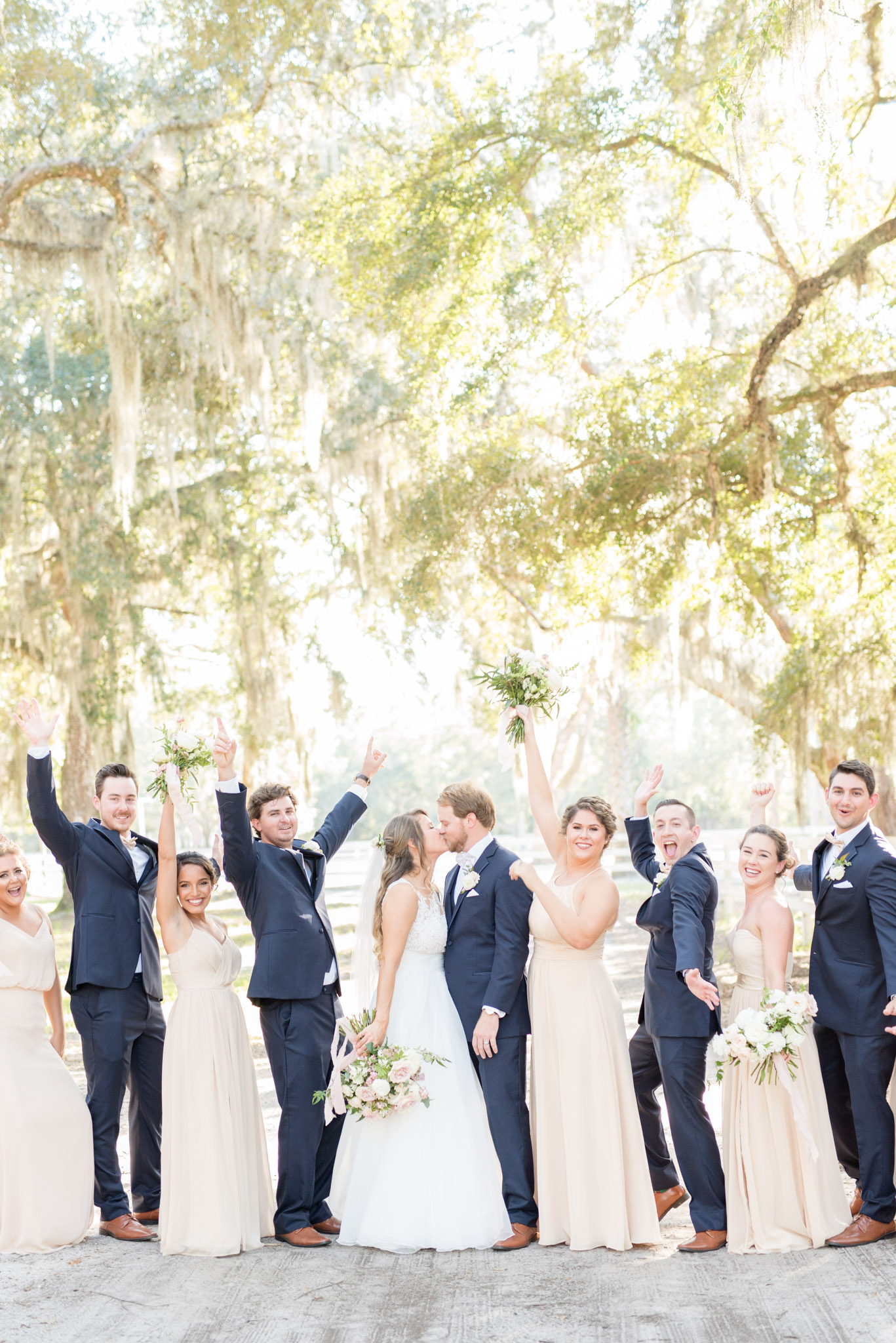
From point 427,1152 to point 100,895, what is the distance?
68.1 inches

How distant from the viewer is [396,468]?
57.2ft

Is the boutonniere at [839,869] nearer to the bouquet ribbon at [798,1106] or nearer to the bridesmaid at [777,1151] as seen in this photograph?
the bridesmaid at [777,1151]

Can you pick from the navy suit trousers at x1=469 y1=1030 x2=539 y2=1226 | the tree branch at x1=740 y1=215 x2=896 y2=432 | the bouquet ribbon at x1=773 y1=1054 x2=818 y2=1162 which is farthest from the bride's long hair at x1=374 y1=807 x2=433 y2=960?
the tree branch at x1=740 y1=215 x2=896 y2=432

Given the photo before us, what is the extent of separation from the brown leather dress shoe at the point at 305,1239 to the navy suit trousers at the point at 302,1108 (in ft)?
0.08

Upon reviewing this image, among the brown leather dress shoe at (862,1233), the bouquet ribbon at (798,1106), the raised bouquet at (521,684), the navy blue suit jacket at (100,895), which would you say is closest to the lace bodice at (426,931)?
the raised bouquet at (521,684)

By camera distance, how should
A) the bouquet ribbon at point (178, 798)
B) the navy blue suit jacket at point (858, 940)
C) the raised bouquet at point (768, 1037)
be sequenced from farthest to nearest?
the bouquet ribbon at point (178, 798)
the navy blue suit jacket at point (858, 940)
the raised bouquet at point (768, 1037)

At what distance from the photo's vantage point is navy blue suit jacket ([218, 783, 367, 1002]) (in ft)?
16.5

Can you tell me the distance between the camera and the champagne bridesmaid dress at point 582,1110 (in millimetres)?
4711

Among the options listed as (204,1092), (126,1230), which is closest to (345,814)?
(204,1092)

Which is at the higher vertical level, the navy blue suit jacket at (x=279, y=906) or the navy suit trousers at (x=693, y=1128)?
the navy blue suit jacket at (x=279, y=906)

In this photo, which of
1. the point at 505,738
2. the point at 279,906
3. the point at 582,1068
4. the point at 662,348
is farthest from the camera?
the point at 662,348

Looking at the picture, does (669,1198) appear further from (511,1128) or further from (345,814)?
(345,814)

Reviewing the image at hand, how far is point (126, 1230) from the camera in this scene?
16.5 feet

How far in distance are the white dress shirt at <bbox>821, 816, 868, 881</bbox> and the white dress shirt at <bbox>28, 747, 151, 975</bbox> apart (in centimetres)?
285
